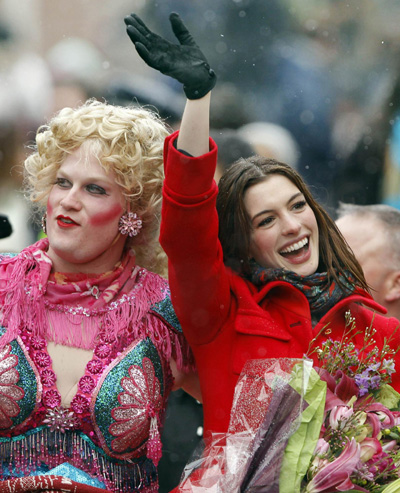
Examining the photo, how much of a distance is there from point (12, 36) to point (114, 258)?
A: 11.8ft

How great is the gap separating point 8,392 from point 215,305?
74 centimetres

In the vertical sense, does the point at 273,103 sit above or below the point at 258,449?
below

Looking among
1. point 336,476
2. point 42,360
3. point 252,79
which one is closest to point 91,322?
point 42,360

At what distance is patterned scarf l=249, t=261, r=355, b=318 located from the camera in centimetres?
284

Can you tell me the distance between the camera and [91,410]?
2.75 m

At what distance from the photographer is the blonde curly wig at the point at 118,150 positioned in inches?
Result: 114

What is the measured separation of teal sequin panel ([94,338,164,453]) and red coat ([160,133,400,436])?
19cm

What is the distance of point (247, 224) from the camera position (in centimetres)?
292

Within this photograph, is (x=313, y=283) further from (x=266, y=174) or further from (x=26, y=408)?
(x=26, y=408)

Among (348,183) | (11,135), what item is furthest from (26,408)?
(348,183)

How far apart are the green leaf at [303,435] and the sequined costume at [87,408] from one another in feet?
2.33

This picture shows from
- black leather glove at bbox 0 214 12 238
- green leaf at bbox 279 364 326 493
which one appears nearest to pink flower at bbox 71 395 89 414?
green leaf at bbox 279 364 326 493

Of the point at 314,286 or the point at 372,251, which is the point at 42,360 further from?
the point at 372,251

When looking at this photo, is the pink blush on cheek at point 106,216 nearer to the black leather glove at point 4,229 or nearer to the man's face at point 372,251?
the black leather glove at point 4,229
